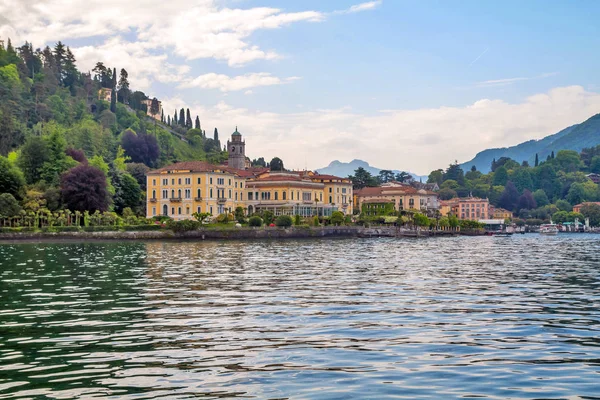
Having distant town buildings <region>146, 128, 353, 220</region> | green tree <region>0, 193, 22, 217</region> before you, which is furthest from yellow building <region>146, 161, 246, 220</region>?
green tree <region>0, 193, 22, 217</region>

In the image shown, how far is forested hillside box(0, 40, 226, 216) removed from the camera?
282ft

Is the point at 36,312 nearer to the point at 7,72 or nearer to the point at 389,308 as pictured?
the point at 389,308

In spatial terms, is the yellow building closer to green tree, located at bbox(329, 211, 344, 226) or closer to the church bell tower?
green tree, located at bbox(329, 211, 344, 226)

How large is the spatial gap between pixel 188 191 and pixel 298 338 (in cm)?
8780

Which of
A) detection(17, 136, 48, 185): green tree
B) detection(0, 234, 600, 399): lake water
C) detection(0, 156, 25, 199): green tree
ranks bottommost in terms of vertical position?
detection(0, 234, 600, 399): lake water

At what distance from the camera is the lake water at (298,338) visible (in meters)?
10.7

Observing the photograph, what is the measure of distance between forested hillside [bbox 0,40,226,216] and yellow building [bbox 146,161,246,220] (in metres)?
4.50

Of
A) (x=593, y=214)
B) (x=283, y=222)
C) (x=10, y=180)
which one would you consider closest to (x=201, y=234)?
(x=283, y=222)

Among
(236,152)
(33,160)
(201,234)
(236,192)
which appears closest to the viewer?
(201,234)

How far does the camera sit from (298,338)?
1453 centimetres

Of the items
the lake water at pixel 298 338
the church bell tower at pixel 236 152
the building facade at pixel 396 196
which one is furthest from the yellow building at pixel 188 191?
the lake water at pixel 298 338

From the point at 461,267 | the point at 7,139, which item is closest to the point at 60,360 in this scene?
the point at 461,267

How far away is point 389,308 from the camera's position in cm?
1928

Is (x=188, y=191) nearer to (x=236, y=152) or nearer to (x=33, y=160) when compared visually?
(x=33, y=160)
